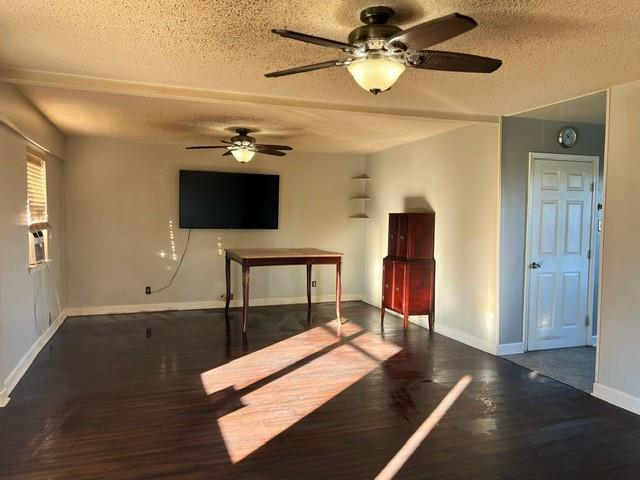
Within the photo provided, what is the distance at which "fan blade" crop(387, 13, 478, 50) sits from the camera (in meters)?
1.73

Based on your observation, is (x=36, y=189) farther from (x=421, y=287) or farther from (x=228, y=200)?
(x=421, y=287)

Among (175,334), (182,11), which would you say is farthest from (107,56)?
(175,334)

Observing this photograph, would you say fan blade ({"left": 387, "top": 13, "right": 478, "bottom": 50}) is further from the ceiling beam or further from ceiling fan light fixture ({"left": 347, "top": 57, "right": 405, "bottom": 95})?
the ceiling beam

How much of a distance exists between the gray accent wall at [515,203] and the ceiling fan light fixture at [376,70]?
2630mm

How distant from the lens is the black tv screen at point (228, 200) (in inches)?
253

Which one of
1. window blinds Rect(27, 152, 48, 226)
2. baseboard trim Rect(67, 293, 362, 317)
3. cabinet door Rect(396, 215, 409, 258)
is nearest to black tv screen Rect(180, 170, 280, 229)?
baseboard trim Rect(67, 293, 362, 317)

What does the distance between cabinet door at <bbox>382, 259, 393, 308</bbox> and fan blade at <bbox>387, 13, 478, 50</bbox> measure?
3.85 m

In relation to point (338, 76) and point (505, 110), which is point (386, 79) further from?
point (505, 110)

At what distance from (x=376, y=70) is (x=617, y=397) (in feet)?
9.52

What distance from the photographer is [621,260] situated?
3.41m

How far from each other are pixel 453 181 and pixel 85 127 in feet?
13.5

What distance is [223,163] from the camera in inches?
260

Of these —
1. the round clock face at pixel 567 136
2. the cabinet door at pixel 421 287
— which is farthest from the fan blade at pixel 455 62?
the cabinet door at pixel 421 287

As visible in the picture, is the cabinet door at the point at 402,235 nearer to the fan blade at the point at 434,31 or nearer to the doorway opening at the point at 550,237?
the doorway opening at the point at 550,237
